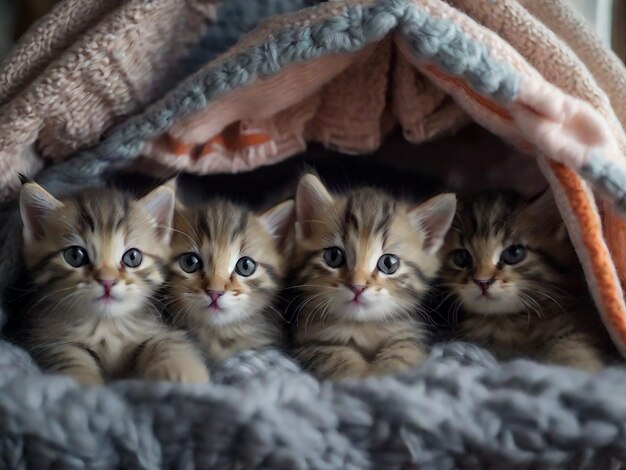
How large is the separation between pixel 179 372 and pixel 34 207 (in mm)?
410

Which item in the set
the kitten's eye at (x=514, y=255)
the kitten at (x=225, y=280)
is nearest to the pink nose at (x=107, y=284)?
the kitten at (x=225, y=280)

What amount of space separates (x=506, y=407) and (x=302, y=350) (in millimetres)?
379

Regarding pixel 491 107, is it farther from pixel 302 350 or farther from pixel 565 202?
pixel 302 350

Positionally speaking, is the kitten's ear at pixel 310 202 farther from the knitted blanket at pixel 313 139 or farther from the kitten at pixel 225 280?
the knitted blanket at pixel 313 139

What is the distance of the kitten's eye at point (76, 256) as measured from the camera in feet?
3.52

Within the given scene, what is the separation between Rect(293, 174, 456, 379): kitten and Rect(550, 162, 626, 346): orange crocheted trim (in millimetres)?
232

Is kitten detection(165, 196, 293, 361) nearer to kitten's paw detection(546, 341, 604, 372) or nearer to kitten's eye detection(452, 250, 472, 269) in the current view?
kitten's eye detection(452, 250, 472, 269)

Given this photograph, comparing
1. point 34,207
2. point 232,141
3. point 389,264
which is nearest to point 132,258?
point 34,207

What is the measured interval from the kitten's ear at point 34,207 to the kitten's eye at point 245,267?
313 mm

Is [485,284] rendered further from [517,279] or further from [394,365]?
[394,365]

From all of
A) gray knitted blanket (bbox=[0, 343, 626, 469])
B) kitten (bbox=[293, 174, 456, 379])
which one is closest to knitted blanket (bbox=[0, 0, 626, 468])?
gray knitted blanket (bbox=[0, 343, 626, 469])

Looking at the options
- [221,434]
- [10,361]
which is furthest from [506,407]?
[10,361]

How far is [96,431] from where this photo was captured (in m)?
0.79

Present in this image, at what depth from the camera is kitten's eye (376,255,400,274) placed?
3.71 ft
